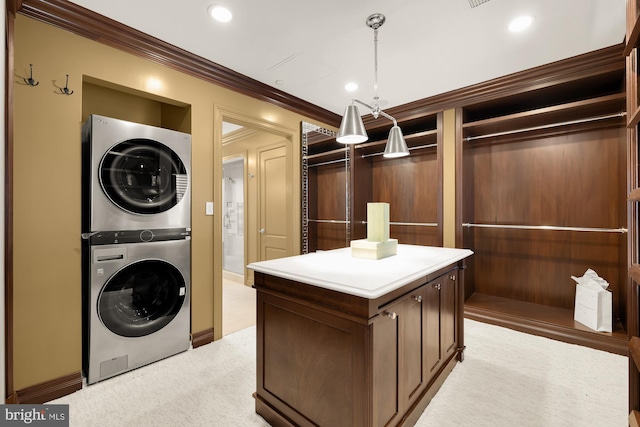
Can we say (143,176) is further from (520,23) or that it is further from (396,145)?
(520,23)

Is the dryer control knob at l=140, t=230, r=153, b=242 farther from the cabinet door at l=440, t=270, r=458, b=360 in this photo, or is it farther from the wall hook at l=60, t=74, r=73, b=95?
the cabinet door at l=440, t=270, r=458, b=360

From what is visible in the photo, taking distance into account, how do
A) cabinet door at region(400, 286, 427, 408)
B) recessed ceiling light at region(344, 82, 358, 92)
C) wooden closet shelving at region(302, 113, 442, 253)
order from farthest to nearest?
wooden closet shelving at region(302, 113, 442, 253) < recessed ceiling light at region(344, 82, 358, 92) < cabinet door at region(400, 286, 427, 408)

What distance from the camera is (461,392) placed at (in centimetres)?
198

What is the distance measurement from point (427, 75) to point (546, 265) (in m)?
2.48

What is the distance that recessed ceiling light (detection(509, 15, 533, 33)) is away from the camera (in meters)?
2.07

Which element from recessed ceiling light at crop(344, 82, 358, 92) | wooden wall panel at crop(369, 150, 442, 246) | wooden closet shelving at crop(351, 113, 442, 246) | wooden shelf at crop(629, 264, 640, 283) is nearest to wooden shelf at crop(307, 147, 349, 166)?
wooden closet shelving at crop(351, 113, 442, 246)

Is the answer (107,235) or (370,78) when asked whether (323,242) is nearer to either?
(370,78)

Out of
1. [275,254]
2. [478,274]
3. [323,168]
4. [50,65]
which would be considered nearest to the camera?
[50,65]

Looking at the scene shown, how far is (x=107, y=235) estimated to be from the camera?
2.12 meters

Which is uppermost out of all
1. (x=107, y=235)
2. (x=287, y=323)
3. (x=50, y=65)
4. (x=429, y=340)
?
(x=50, y=65)

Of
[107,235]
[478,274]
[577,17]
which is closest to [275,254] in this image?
[107,235]

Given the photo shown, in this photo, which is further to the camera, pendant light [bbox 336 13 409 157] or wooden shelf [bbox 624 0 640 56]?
pendant light [bbox 336 13 409 157]

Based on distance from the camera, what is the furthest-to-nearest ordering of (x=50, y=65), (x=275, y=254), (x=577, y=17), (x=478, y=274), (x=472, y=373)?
(x=275, y=254) < (x=478, y=274) < (x=472, y=373) < (x=577, y=17) < (x=50, y=65)

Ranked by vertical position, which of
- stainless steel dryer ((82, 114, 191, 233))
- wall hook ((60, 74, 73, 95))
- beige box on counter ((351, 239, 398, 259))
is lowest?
beige box on counter ((351, 239, 398, 259))
